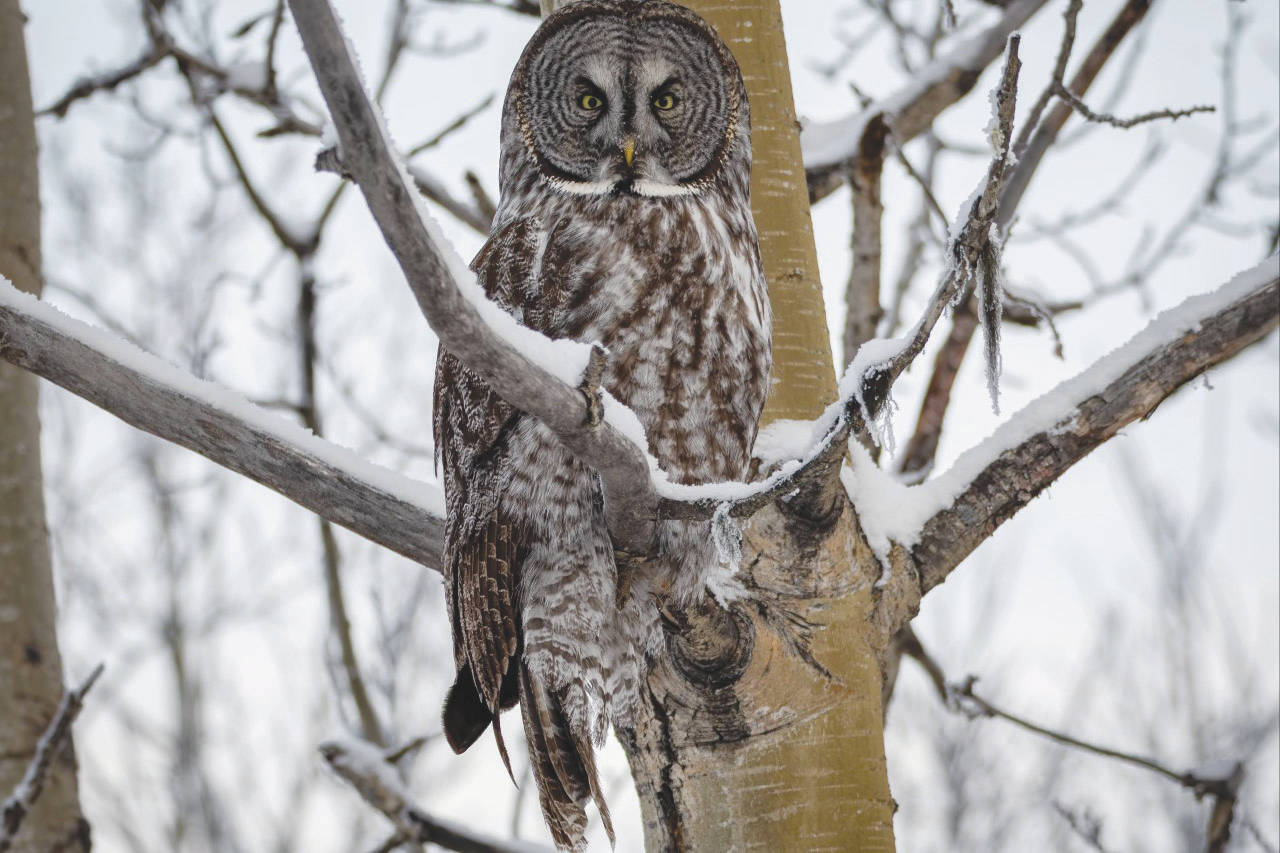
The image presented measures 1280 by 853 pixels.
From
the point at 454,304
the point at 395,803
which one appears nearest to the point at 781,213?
the point at 454,304

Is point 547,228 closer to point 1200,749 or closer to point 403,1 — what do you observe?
point 403,1

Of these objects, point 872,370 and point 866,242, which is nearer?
point 872,370

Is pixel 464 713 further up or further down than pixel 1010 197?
further down

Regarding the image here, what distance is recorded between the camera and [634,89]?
7.81 feet

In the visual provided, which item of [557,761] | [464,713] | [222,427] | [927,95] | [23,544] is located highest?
[927,95]

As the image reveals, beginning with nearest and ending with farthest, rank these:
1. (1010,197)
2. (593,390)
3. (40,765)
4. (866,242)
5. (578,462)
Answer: (593,390) → (578,462) → (40,765) → (1010,197) → (866,242)

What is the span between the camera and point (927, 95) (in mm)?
3109

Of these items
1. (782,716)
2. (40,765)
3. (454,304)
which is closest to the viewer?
(454,304)

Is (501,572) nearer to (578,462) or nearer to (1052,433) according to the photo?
(578,462)

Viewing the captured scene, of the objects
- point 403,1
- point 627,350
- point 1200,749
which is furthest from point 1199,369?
point 1200,749

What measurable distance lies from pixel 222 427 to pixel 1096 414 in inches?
55.6

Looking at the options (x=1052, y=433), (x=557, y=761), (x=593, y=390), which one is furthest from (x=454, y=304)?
(x=1052, y=433)

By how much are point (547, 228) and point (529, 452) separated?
1.41ft

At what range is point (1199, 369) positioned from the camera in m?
2.03
